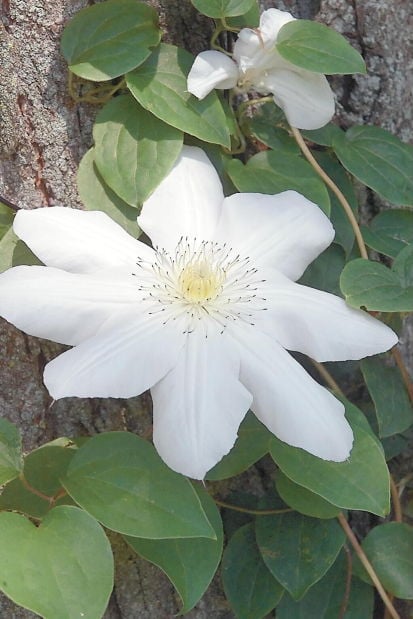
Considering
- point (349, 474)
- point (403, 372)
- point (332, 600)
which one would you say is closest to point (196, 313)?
point (349, 474)

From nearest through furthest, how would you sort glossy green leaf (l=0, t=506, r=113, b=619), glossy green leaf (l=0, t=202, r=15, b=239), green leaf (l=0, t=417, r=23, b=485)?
glossy green leaf (l=0, t=506, r=113, b=619) → green leaf (l=0, t=417, r=23, b=485) → glossy green leaf (l=0, t=202, r=15, b=239)

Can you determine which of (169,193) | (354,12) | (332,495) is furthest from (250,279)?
(354,12)

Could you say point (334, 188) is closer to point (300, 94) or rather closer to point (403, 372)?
point (300, 94)

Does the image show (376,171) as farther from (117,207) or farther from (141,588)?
(141,588)

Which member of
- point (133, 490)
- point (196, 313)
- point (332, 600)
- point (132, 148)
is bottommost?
point (332, 600)

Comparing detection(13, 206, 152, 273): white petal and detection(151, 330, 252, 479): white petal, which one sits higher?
detection(13, 206, 152, 273): white petal

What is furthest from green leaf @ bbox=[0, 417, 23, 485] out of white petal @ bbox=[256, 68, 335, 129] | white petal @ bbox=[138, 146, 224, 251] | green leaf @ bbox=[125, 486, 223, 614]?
white petal @ bbox=[256, 68, 335, 129]

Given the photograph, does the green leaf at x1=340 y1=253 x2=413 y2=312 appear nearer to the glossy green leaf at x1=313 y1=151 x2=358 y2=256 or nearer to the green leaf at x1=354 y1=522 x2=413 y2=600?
the glossy green leaf at x1=313 y1=151 x2=358 y2=256
